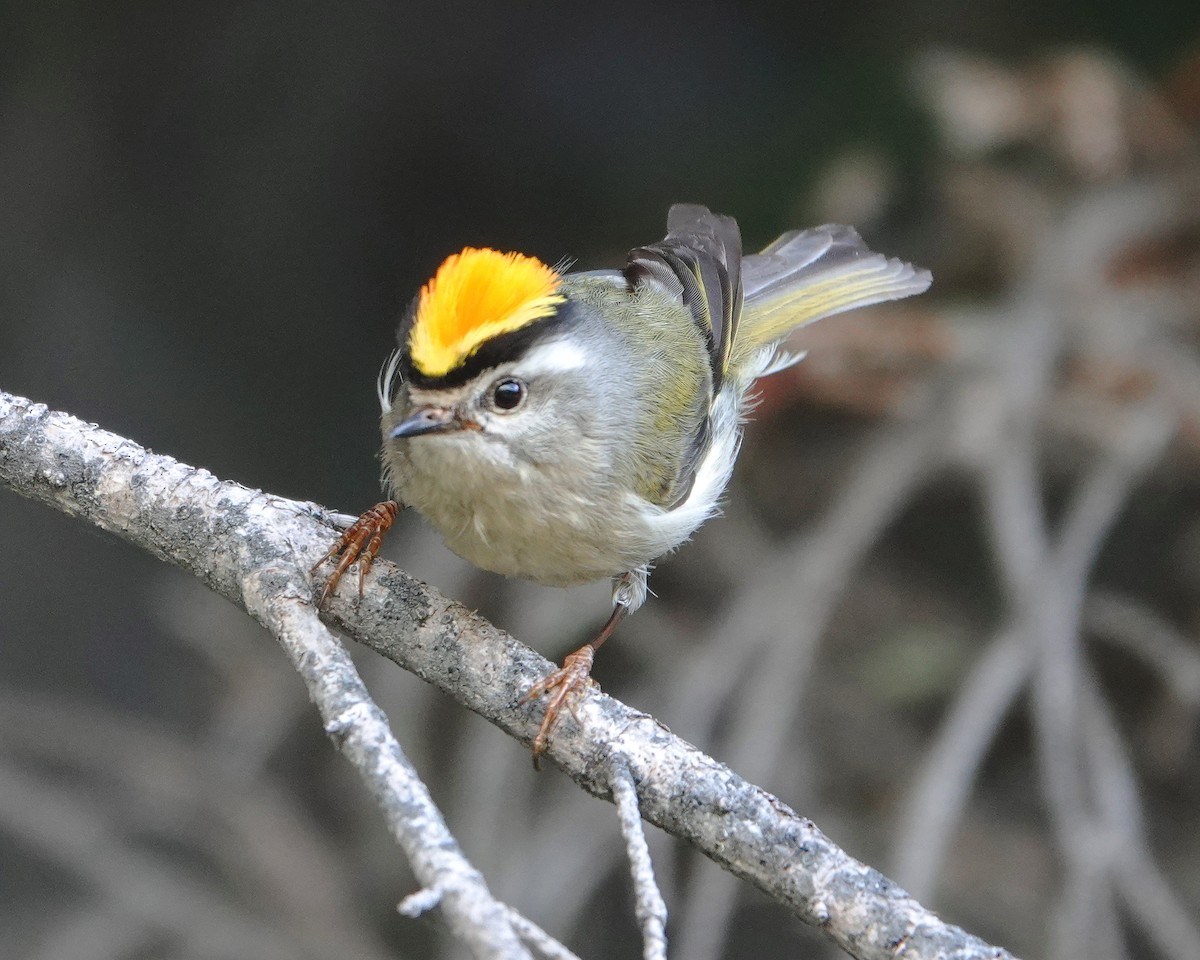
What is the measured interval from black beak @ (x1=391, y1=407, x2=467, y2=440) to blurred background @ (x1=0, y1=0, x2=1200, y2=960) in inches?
53.9

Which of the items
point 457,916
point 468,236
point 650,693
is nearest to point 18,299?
point 468,236

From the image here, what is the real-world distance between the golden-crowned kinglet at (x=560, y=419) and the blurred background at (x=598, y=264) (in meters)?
0.75

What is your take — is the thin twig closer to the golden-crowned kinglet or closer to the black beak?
the golden-crowned kinglet

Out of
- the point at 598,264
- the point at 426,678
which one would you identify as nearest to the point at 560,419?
the point at 426,678

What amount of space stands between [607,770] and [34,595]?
10.3ft

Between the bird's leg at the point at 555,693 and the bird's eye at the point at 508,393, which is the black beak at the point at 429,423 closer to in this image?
the bird's eye at the point at 508,393

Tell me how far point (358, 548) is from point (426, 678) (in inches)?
11.3

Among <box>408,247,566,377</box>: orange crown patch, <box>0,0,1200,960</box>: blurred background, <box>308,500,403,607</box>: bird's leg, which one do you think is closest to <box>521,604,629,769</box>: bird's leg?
<box>308,500,403,607</box>: bird's leg

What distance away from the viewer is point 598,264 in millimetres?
4293

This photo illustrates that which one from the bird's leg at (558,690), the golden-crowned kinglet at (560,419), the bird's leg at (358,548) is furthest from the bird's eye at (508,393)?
the bird's leg at (558,690)

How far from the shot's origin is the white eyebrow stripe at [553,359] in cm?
226

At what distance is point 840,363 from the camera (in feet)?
12.0

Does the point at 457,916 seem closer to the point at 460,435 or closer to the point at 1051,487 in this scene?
the point at 460,435

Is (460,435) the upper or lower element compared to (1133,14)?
lower
